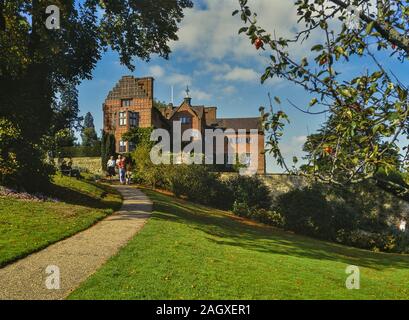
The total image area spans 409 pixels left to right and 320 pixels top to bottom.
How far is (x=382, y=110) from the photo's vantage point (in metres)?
5.11

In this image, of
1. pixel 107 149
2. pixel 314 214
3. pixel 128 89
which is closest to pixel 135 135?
pixel 107 149

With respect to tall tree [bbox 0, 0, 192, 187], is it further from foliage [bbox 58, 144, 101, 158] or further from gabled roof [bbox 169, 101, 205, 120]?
gabled roof [bbox 169, 101, 205, 120]

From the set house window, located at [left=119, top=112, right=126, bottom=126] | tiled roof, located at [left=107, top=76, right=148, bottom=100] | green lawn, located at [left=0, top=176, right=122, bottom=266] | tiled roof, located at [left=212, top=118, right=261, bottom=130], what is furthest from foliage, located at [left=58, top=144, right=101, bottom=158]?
green lawn, located at [left=0, top=176, right=122, bottom=266]

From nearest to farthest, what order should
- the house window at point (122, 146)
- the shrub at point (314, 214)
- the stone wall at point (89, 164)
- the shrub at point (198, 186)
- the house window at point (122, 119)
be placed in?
the shrub at point (314, 214) → the shrub at point (198, 186) → the stone wall at point (89, 164) → the house window at point (122, 146) → the house window at point (122, 119)

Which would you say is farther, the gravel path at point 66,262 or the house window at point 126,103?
the house window at point 126,103

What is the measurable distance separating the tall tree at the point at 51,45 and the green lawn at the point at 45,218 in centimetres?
265

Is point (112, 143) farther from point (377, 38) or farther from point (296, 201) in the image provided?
point (377, 38)

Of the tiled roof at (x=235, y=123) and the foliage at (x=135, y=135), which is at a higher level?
the tiled roof at (x=235, y=123)

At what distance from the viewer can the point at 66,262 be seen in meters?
10.2

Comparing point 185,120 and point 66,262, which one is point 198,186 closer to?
point 66,262

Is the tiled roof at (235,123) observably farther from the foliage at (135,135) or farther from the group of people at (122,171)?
the group of people at (122,171)

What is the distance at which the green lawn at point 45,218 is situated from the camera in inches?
454

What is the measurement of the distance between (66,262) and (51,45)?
10.6m

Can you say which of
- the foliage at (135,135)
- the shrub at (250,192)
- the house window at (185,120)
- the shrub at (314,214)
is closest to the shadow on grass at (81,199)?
the shrub at (250,192)
